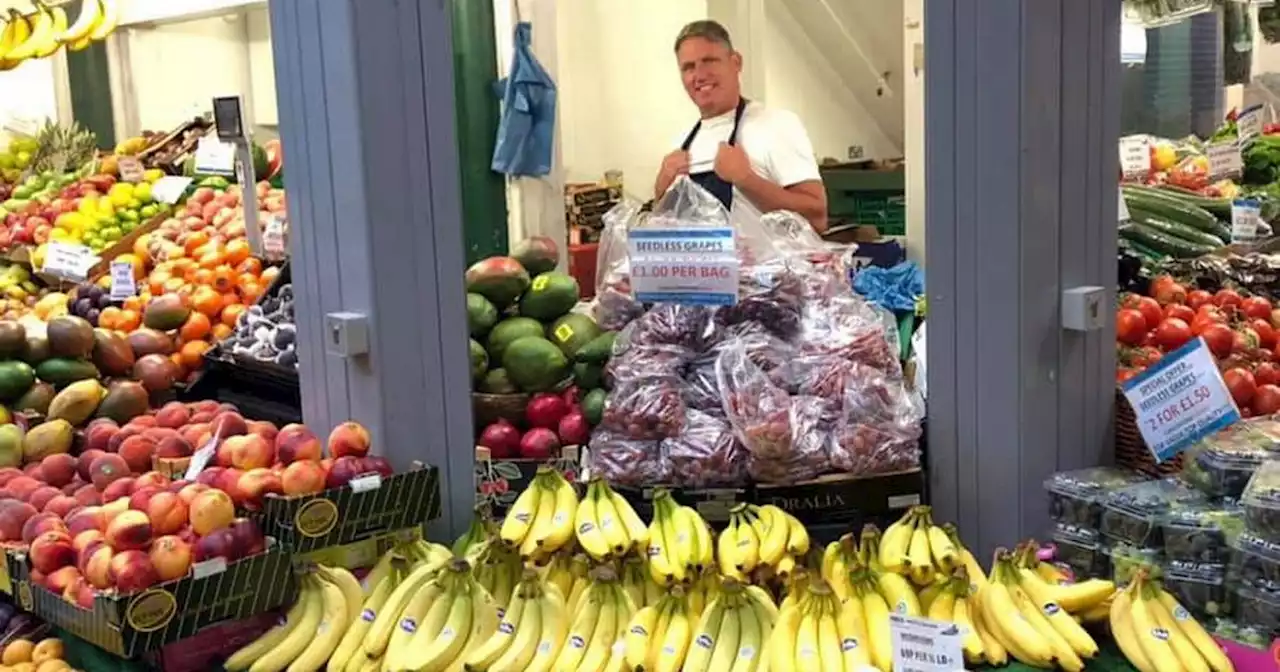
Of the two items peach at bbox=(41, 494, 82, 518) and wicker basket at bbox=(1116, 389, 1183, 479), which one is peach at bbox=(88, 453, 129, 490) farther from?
wicker basket at bbox=(1116, 389, 1183, 479)

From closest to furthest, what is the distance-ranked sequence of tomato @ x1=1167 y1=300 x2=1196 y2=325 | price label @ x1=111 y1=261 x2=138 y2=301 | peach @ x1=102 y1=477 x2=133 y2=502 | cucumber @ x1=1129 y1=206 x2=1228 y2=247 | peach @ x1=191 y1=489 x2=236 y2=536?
peach @ x1=191 y1=489 x2=236 y2=536, peach @ x1=102 y1=477 x2=133 y2=502, tomato @ x1=1167 y1=300 x2=1196 y2=325, cucumber @ x1=1129 y1=206 x2=1228 y2=247, price label @ x1=111 y1=261 x2=138 y2=301

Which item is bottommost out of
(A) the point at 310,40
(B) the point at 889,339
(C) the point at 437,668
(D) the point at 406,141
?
(C) the point at 437,668

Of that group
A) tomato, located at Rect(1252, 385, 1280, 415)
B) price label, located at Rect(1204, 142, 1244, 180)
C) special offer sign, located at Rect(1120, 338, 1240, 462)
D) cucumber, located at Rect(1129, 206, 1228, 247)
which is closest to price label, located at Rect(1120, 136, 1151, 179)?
price label, located at Rect(1204, 142, 1244, 180)

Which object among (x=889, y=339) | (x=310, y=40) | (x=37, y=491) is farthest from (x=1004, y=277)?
(x=37, y=491)

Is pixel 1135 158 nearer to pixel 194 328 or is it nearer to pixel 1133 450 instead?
pixel 1133 450

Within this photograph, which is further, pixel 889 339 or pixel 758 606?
pixel 889 339

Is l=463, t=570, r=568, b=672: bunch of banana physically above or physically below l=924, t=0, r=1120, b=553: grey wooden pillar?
below

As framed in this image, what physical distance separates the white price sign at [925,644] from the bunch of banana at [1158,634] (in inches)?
12.7

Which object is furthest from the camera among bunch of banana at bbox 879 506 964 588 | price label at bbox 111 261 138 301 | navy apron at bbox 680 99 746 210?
price label at bbox 111 261 138 301

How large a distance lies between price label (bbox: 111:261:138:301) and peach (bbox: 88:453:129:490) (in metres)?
2.06

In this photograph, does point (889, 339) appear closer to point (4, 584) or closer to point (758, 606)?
point (758, 606)

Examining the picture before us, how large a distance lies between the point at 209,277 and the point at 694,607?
2.78 meters

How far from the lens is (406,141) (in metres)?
2.94

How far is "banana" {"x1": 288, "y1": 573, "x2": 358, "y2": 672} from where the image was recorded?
241 cm
